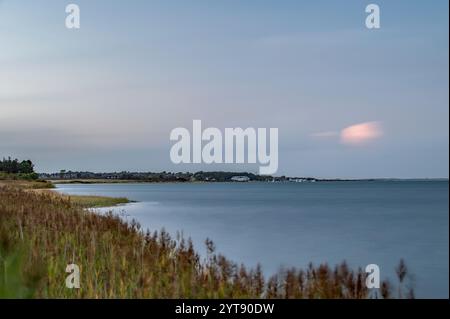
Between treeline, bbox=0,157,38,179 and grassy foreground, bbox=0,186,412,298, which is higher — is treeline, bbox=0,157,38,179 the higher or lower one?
the higher one

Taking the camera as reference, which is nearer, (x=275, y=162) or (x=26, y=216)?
(x=275, y=162)

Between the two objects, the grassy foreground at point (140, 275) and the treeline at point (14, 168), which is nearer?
the grassy foreground at point (140, 275)

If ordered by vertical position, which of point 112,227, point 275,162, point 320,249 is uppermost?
point 275,162

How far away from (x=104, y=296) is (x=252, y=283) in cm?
196

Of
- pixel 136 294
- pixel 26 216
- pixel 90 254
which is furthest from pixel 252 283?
pixel 26 216

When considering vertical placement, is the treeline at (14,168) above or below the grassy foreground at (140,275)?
above

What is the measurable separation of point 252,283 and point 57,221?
6823 millimetres

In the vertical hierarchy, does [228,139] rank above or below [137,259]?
above

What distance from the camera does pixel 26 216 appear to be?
12.2 meters

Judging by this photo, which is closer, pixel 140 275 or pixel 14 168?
pixel 140 275

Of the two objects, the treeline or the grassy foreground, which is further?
the treeline
